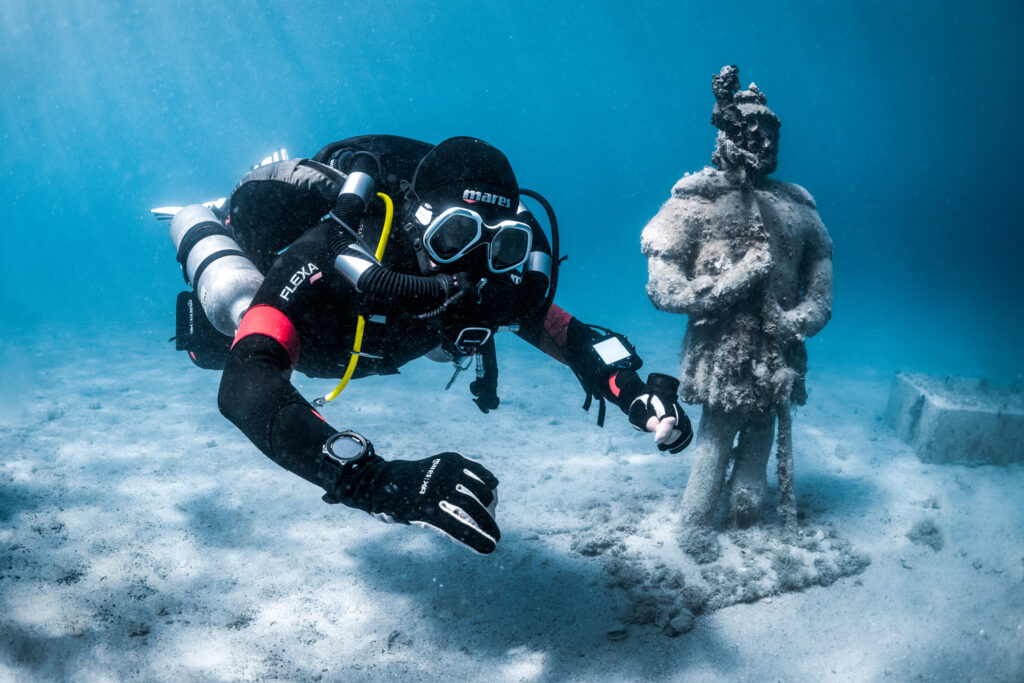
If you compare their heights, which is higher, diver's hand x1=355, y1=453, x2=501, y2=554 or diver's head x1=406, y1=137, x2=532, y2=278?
diver's head x1=406, y1=137, x2=532, y2=278

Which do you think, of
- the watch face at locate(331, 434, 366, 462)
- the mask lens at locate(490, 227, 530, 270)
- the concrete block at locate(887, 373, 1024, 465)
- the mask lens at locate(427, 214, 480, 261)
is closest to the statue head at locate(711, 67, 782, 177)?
the mask lens at locate(490, 227, 530, 270)

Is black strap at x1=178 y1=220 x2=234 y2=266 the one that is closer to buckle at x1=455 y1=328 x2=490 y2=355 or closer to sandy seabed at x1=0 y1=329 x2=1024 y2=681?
buckle at x1=455 y1=328 x2=490 y2=355

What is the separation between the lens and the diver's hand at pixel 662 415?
270 centimetres

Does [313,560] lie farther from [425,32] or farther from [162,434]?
[425,32]

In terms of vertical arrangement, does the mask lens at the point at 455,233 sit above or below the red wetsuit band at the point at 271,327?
above

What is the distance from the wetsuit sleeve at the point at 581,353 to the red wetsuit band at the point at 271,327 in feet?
4.32

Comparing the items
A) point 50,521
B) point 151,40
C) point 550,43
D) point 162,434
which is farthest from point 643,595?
point 151,40

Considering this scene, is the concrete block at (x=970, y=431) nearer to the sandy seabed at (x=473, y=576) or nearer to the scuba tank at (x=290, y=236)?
the sandy seabed at (x=473, y=576)

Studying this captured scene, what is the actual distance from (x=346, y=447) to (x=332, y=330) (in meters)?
1.02

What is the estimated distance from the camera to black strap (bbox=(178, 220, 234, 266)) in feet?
11.1

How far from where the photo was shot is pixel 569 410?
987 centimetres

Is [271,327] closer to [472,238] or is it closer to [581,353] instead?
[472,238]

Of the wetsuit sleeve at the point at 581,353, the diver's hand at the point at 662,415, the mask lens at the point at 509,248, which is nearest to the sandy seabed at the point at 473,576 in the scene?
the diver's hand at the point at 662,415

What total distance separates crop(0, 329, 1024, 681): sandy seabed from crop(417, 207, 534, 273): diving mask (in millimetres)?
2470
